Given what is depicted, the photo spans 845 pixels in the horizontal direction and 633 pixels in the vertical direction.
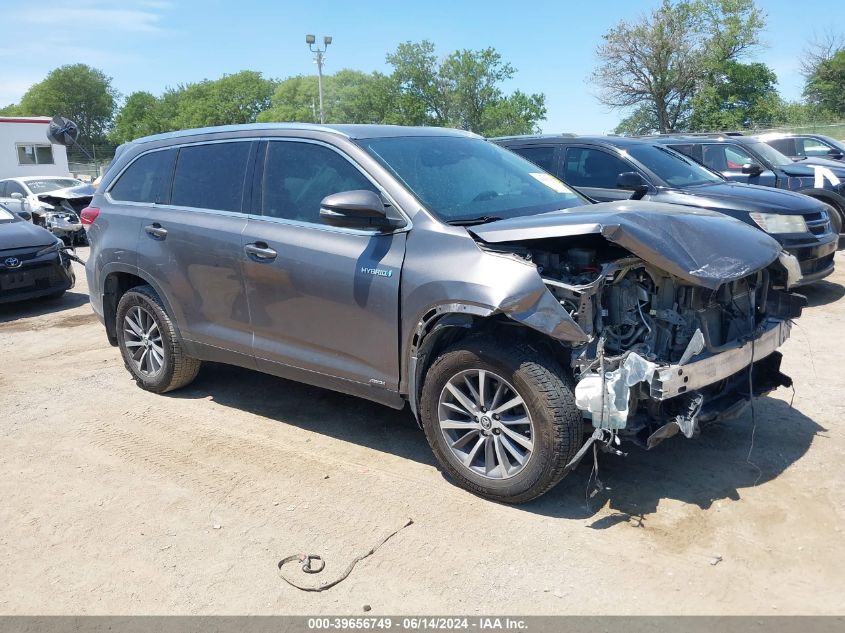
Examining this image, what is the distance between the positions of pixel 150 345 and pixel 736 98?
50041mm

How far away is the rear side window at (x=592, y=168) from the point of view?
8.16 meters

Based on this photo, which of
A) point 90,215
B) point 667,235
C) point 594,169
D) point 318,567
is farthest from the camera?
point 594,169

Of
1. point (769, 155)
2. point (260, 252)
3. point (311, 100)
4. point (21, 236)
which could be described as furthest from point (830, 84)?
point (311, 100)

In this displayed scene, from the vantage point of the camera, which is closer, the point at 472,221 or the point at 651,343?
the point at 651,343

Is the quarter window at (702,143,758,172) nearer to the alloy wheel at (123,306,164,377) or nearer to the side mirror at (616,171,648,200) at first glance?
the side mirror at (616,171,648,200)

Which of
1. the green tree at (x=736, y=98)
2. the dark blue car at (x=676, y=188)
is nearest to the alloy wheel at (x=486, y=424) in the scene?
the dark blue car at (x=676, y=188)

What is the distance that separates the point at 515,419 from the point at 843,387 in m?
3.11

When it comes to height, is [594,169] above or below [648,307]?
above

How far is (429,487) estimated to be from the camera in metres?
4.07

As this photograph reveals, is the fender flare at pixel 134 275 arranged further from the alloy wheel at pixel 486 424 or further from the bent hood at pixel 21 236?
the bent hood at pixel 21 236

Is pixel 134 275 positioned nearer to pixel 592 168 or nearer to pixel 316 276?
pixel 316 276

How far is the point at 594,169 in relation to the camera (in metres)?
8.27

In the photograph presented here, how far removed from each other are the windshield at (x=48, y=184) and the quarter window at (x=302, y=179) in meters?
15.6

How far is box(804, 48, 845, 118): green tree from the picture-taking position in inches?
1743
